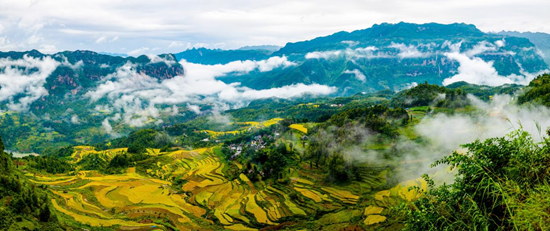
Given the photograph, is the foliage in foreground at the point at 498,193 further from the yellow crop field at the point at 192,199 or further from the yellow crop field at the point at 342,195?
the yellow crop field at the point at 342,195

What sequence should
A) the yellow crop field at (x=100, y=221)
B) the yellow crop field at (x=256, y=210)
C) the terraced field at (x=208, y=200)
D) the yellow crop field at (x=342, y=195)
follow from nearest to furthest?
1. the yellow crop field at (x=100, y=221)
2. the terraced field at (x=208, y=200)
3. the yellow crop field at (x=256, y=210)
4. the yellow crop field at (x=342, y=195)

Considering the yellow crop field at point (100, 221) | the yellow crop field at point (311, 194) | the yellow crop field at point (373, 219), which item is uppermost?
the yellow crop field at point (373, 219)

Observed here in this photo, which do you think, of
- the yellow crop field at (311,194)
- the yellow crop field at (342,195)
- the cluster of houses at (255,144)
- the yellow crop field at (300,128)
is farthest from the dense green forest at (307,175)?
the yellow crop field at (300,128)

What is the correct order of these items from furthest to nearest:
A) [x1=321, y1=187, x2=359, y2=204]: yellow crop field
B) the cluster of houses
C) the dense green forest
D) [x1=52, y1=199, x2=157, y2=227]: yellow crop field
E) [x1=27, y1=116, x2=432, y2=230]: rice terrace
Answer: the cluster of houses
[x1=321, y1=187, x2=359, y2=204]: yellow crop field
[x1=27, y1=116, x2=432, y2=230]: rice terrace
[x1=52, y1=199, x2=157, y2=227]: yellow crop field
the dense green forest

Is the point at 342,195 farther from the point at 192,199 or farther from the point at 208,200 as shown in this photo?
the point at 192,199

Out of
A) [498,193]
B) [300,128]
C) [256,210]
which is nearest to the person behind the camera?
[498,193]

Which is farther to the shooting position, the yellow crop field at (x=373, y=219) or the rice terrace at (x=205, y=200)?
the rice terrace at (x=205, y=200)

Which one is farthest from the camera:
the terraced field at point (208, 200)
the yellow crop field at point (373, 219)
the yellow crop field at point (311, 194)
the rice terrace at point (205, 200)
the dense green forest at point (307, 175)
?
the yellow crop field at point (311, 194)

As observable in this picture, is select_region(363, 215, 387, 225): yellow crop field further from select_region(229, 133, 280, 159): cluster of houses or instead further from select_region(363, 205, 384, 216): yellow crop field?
select_region(229, 133, 280, 159): cluster of houses

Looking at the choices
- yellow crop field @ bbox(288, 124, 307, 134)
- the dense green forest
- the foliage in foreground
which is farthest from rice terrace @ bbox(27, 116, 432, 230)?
the foliage in foreground

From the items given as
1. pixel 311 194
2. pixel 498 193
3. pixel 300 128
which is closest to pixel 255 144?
pixel 300 128
